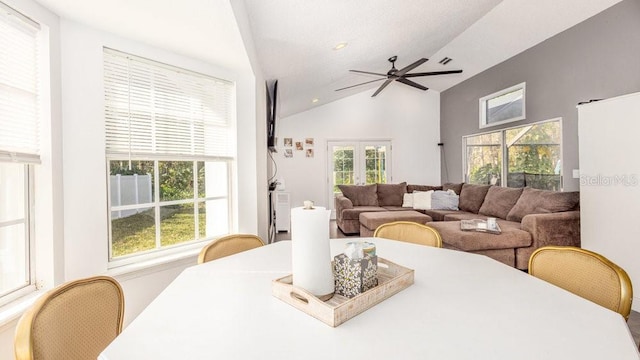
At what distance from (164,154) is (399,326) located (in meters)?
1.94

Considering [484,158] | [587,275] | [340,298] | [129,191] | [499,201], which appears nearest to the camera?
[340,298]

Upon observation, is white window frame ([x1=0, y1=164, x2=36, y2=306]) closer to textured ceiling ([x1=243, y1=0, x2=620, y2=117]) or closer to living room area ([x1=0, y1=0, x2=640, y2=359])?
living room area ([x1=0, y1=0, x2=640, y2=359])

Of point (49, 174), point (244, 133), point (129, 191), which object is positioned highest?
point (244, 133)

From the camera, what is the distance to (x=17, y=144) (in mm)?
1345

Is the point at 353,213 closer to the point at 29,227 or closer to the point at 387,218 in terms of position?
the point at 387,218

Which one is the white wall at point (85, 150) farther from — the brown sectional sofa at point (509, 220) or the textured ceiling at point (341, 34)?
the brown sectional sofa at point (509, 220)

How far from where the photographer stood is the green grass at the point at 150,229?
6.30 ft

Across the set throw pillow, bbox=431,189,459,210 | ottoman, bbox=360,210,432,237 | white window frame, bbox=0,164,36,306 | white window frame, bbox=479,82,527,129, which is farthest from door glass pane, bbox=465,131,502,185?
white window frame, bbox=0,164,36,306

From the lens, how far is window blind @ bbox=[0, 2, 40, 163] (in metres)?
1.27

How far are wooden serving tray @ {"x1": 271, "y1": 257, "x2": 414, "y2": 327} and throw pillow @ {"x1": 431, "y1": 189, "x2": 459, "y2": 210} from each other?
4266mm

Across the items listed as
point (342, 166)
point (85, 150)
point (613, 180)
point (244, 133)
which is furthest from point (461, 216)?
point (85, 150)

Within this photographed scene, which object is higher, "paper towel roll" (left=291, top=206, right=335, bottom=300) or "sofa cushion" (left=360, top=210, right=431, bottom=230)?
"paper towel roll" (left=291, top=206, right=335, bottom=300)

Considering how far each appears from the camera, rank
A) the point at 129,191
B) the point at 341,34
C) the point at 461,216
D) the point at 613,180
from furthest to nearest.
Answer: the point at 461,216 → the point at 341,34 → the point at 613,180 → the point at 129,191

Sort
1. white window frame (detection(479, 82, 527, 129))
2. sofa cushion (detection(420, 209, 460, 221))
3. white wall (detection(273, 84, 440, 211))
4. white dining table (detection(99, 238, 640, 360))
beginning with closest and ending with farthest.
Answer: white dining table (detection(99, 238, 640, 360)) < white window frame (detection(479, 82, 527, 129)) < sofa cushion (detection(420, 209, 460, 221)) < white wall (detection(273, 84, 440, 211))
